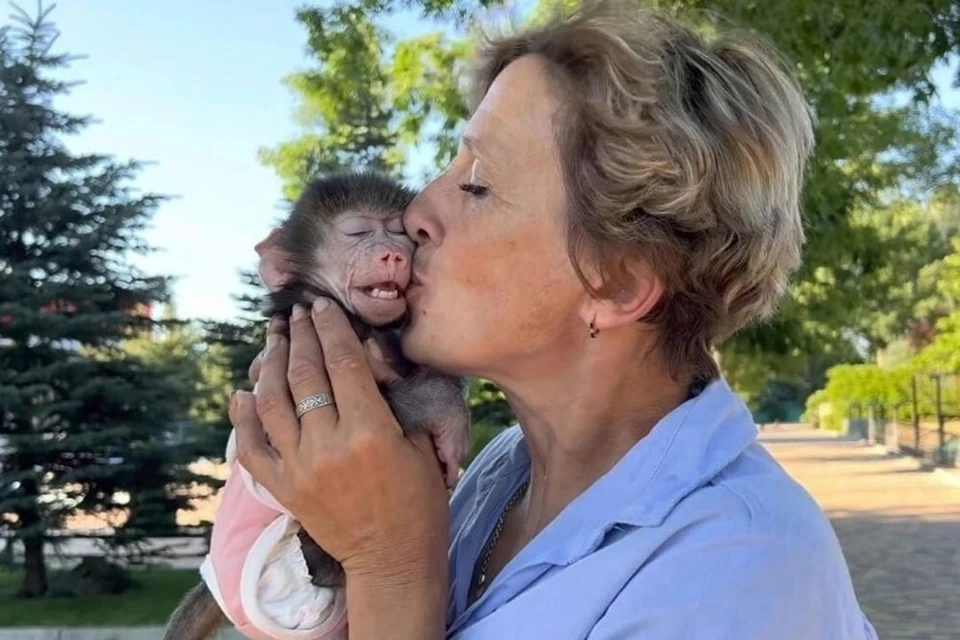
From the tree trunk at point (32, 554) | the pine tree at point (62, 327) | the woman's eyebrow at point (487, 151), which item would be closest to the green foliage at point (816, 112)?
the woman's eyebrow at point (487, 151)

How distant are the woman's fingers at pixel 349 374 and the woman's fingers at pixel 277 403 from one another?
0.25 feet

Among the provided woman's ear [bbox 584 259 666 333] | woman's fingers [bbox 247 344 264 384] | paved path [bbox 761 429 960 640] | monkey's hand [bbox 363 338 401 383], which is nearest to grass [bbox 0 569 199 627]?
paved path [bbox 761 429 960 640]

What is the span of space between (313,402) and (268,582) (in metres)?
0.34

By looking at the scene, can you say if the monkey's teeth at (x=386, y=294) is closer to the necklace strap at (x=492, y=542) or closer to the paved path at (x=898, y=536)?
the necklace strap at (x=492, y=542)

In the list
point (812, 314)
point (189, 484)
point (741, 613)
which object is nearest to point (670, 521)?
point (741, 613)

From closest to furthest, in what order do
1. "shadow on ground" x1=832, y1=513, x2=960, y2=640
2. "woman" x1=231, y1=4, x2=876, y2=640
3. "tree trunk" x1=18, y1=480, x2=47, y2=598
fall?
Answer: "woman" x1=231, y1=4, x2=876, y2=640 → "shadow on ground" x1=832, y1=513, x2=960, y2=640 → "tree trunk" x1=18, y1=480, x2=47, y2=598

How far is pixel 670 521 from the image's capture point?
57.2 inches

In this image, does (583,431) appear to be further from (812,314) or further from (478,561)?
(812,314)

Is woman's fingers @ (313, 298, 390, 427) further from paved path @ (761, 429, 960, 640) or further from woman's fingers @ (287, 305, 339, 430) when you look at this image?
paved path @ (761, 429, 960, 640)

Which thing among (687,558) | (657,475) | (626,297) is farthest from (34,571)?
(687,558)

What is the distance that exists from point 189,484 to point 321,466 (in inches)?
396

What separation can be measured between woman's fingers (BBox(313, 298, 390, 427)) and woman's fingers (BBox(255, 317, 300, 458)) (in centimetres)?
7

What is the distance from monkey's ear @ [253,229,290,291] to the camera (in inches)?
86.9

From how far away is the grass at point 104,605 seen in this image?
966cm
